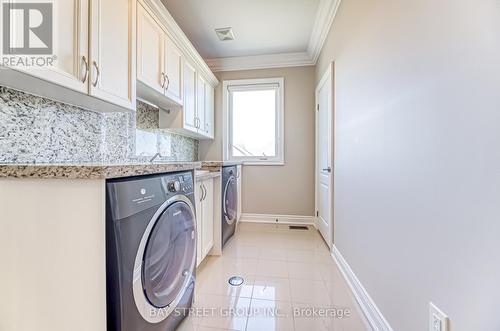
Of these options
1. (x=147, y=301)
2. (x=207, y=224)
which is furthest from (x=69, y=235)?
(x=207, y=224)

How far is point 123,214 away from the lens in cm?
89

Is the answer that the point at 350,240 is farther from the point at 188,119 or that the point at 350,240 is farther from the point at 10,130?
the point at 10,130

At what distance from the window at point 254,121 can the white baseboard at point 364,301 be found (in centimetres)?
204

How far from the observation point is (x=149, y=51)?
6.15 ft

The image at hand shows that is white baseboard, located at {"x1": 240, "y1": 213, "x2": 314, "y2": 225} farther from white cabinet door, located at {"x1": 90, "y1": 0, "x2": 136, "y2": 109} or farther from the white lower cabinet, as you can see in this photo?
white cabinet door, located at {"x1": 90, "y1": 0, "x2": 136, "y2": 109}

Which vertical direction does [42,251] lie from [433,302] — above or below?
above

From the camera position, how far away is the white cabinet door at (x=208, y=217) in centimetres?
207

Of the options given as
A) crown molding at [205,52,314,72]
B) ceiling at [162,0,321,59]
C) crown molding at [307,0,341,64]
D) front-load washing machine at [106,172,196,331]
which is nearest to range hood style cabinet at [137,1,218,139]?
ceiling at [162,0,321,59]

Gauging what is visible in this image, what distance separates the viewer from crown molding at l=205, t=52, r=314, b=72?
11.9 feet

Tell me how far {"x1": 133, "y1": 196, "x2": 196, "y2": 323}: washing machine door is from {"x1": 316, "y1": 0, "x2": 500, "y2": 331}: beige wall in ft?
3.71

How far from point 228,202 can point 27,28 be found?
6.78 ft

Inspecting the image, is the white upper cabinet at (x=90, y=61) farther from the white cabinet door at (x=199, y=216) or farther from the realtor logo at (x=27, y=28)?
the white cabinet door at (x=199, y=216)

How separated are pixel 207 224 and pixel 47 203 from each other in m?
1.41

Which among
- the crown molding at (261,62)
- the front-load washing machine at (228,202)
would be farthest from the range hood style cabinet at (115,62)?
the crown molding at (261,62)
